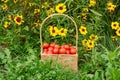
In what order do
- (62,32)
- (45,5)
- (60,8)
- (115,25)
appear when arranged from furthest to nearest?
(45,5)
(115,25)
(60,8)
(62,32)

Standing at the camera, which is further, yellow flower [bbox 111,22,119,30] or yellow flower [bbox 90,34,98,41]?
yellow flower [bbox 111,22,119,30]

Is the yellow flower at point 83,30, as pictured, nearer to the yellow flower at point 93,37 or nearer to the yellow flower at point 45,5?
the yellow flower at point 93,37

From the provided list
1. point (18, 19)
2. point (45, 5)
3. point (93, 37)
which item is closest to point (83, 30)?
point (93, 37)

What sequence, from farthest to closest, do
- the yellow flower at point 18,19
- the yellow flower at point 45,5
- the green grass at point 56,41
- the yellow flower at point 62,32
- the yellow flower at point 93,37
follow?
1. the yellow flower at point 45,5
2. the yellow flower at point 18,19
3. the yellow flower at point 93,37
4. the yellow flower at point 62,32
5. the green grass at point 56,41

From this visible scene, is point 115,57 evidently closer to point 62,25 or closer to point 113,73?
point 113,73

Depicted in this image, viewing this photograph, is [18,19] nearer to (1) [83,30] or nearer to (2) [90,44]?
(1) [83,30]

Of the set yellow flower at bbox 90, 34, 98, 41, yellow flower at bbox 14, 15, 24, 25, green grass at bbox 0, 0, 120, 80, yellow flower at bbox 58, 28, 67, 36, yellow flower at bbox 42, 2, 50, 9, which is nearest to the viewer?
green grass at bbox 0, 0, 120, 80

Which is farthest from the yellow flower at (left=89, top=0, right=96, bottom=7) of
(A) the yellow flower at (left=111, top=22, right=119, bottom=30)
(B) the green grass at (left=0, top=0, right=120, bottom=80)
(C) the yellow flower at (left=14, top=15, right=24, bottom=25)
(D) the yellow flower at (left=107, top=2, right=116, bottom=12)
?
(C) the yellow flower at (left=14, top=15, right=24, bottom=25)

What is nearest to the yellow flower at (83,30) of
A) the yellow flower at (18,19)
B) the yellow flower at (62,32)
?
the yellow flower at (62,32)

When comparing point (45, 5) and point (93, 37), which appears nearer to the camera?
point (93, 37)

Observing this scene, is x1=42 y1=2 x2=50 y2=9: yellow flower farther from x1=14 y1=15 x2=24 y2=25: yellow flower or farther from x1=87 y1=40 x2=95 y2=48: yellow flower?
x1=87 y1=40 x2=95 y2=48: yellow flower

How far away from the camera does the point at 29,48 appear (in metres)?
3.75

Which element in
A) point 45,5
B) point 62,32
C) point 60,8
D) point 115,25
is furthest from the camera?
point 45,5

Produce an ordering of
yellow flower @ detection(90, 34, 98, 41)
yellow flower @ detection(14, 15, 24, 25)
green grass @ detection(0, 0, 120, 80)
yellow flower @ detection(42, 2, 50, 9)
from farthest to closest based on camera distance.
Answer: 1. yellow flower @ detection(42, 2, 50, 9)
2. yellow flower @ detection(14, 15, 24, 25)
3. yellow flower @ detection(90, 34, 98, 41)
4. green grass @ detection(0, 0, 120, 80)
